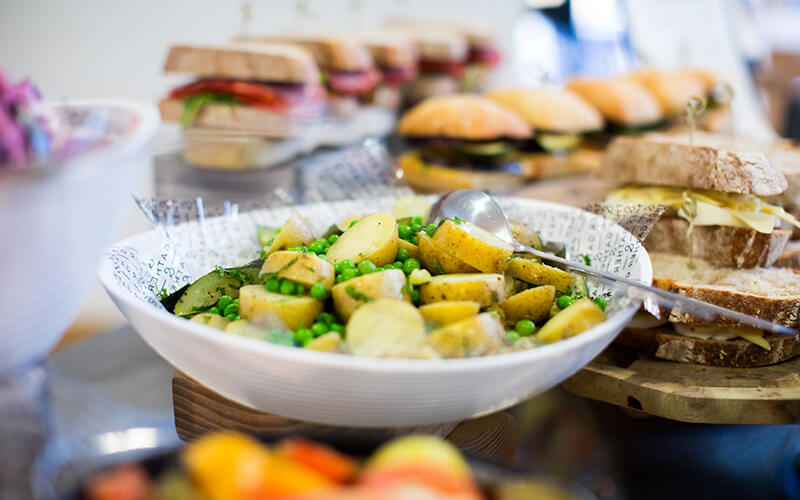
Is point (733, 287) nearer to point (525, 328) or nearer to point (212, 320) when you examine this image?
point (525, 328)

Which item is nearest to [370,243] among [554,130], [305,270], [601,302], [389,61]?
[305,270]

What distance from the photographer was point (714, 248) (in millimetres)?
2059

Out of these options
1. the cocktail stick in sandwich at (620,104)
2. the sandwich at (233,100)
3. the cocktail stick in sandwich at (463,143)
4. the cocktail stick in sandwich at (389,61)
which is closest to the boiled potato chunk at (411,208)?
the cocktail stick in sandwich at (463,143)

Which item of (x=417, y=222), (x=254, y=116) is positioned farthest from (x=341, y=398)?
(x=254, y=116)

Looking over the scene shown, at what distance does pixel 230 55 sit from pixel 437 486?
3.12 meters

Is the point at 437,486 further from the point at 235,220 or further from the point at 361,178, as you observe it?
the point at 361,178

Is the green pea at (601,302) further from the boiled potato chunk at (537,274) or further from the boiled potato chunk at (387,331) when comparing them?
the boiled potato chunk at (387,331)

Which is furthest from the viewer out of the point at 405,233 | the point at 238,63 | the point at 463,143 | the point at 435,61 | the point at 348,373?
the point at 435,61

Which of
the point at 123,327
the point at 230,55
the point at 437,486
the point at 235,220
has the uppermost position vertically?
the point at 230,55

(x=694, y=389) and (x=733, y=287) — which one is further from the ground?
(x=733, y=287)

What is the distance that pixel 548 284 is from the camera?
145 centimetres

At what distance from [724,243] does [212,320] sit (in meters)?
1.64

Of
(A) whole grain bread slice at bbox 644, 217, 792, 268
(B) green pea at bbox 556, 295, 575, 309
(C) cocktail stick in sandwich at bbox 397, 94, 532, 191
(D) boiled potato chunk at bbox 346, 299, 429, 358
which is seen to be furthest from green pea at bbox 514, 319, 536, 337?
(C) cocktail stick in sandwich at bbox 397, 94, 532, 191

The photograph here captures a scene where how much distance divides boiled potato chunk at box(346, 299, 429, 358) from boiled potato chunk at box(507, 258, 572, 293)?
40cm
